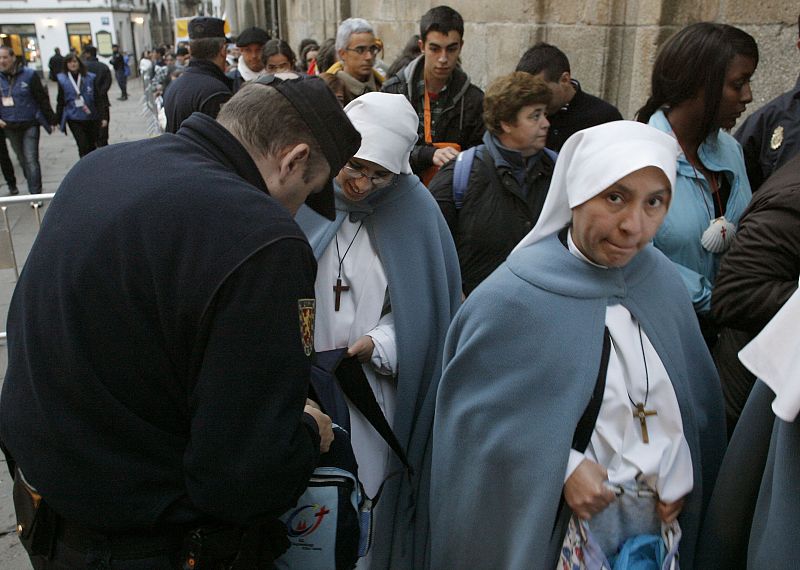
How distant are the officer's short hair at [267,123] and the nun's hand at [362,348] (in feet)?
3.36

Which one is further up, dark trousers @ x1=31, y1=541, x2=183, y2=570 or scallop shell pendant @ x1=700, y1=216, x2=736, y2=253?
scallop shell pendant @ x1=700, y1=216, x2=736, y2=253

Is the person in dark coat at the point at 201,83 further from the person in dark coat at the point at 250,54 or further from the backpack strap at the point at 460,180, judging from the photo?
the backpack strap at the point at 460,180

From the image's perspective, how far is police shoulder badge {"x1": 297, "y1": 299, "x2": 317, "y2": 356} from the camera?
59.5 inches

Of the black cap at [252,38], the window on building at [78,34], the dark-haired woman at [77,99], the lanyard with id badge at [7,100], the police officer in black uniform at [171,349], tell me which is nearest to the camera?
the police officer in black uniform at [171,349]

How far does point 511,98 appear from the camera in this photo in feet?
10.9

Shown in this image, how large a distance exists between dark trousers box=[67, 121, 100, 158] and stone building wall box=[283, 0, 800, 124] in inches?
271

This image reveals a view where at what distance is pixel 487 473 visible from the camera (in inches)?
85.7

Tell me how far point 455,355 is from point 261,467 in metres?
0.89

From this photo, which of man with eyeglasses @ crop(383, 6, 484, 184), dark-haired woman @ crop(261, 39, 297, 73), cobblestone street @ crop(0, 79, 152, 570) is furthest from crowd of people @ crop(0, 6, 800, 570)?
dark-haired woman @ crop(261, 39, 297, 73)

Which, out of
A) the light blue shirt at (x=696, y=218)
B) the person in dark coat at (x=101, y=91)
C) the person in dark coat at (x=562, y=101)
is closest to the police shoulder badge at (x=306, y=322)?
the light blue shirt at (x=696, y=218)

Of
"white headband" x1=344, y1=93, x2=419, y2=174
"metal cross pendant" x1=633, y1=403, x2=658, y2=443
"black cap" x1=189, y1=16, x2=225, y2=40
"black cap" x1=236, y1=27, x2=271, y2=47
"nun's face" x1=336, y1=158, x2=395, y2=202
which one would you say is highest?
"black cap" x1=189, y1=16, x2=225, y2=40

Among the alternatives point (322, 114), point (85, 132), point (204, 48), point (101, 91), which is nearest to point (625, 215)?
point (322, 114)

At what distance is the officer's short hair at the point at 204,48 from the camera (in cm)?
551

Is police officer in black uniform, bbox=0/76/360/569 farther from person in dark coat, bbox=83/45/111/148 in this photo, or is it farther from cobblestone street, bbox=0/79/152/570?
person in dark coat, bbox=83/45/111/148
